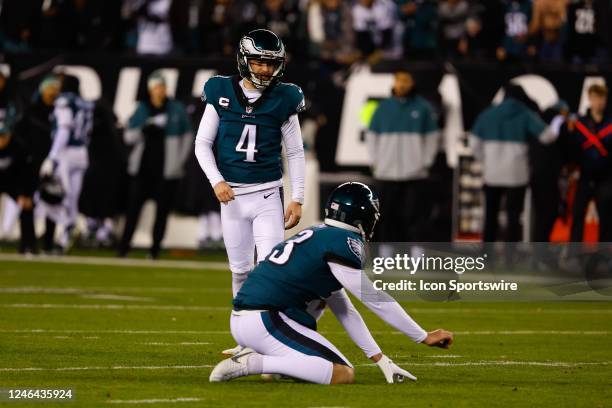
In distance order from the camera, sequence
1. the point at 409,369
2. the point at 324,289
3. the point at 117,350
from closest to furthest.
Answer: the point at 324,289 < the point at 409,369 < the point at 117,350

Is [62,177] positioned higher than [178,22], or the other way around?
[178,22]

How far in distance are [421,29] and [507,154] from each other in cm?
282

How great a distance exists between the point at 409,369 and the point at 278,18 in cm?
1151

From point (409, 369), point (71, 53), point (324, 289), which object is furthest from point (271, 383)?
point (71, 53)

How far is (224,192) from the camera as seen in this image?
29.3 ft

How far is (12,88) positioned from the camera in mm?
19750

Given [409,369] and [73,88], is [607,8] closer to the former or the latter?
[73,88]

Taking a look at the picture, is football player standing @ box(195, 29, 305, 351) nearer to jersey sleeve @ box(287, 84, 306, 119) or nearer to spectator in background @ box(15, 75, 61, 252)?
jersey sleeve @ box(287, 84, 306, 119)

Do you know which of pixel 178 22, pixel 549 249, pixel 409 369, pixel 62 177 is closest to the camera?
pixel 409 369

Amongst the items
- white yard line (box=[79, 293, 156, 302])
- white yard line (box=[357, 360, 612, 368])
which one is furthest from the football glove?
white yard line (box=[79, 293, 156, 302])

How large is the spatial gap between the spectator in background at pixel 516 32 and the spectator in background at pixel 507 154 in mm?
1959

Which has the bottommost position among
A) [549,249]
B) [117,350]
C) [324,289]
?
[549,249]

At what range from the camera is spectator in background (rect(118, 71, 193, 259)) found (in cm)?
1847

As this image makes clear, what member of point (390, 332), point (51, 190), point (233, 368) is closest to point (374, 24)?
point (51, 190)
